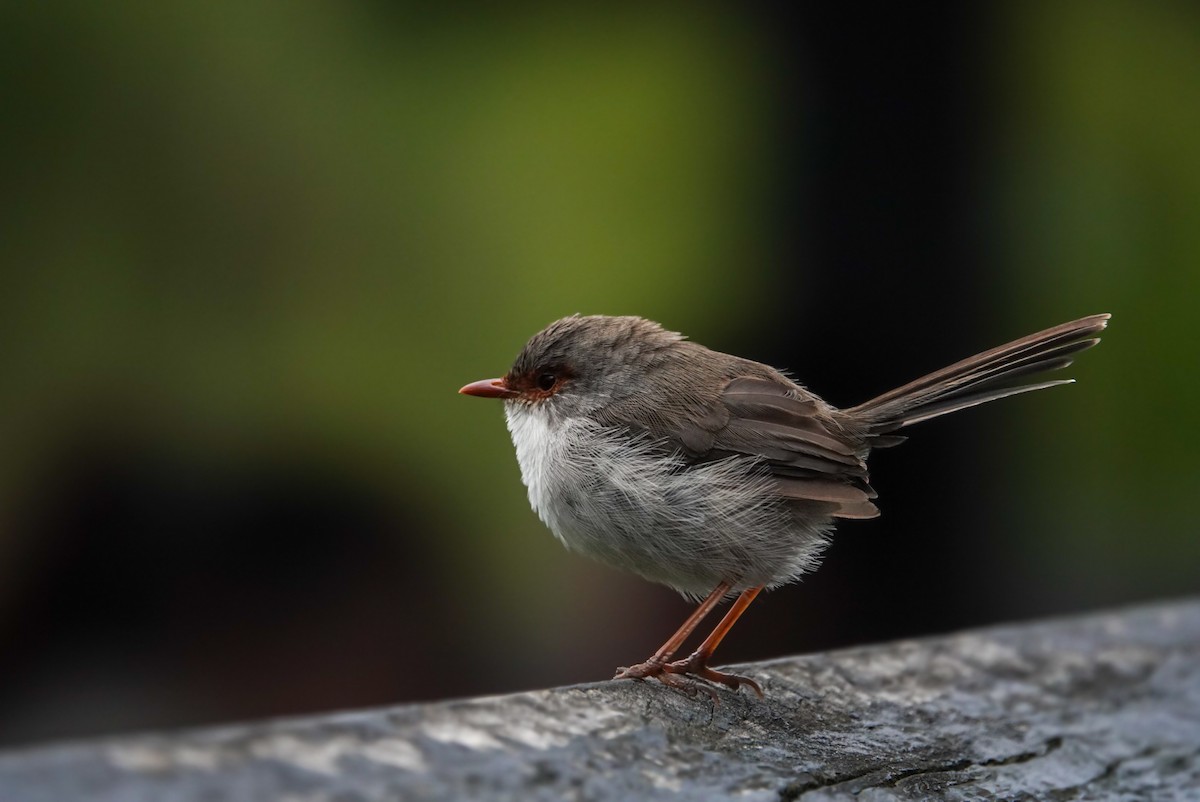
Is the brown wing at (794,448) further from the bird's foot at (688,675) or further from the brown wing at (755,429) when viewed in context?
the bird's foot at (688,675)

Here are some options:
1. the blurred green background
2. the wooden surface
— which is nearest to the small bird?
the wooden surface

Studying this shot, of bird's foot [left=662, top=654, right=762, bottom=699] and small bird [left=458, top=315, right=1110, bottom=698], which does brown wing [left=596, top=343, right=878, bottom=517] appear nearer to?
small bird [left=458, top=315, right=1110, bottom=698]

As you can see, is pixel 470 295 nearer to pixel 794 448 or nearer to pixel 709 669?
pixel 794 448

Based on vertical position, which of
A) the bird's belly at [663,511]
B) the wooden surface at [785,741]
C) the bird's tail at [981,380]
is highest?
the bird's tail at [981,380]

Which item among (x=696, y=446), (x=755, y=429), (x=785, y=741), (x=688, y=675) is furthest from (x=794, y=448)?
(x=785, y=741)

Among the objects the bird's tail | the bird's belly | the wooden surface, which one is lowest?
the wooden surface

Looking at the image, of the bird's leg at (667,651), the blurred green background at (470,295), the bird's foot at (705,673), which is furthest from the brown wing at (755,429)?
the blurred green background at (470,295)

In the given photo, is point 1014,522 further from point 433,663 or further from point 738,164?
point 433,663

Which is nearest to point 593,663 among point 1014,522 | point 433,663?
point 433,663
